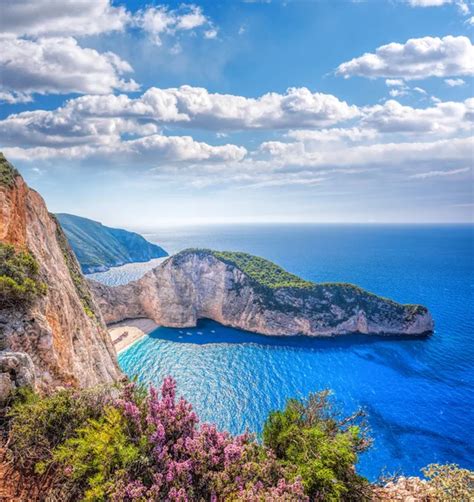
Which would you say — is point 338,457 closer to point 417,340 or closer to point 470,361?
point 470,361

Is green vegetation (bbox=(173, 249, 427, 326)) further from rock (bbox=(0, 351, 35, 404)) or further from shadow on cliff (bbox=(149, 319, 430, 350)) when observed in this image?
rock (bbox=(0, 351, 35, 404))

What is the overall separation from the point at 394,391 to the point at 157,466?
153 feet

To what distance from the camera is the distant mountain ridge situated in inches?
5492

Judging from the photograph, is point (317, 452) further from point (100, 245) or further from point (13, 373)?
point (100, 245)

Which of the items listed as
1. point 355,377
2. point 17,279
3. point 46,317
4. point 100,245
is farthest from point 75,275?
point 100,245

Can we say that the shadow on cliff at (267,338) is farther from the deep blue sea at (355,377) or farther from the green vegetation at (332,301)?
the green vegetation at (332,301)

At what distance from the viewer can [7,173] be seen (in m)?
24.3

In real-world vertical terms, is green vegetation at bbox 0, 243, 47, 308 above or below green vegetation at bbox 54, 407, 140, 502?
above

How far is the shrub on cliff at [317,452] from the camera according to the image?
9219mm

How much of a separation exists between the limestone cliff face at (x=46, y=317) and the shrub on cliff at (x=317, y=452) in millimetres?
10341

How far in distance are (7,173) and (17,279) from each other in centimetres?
1327

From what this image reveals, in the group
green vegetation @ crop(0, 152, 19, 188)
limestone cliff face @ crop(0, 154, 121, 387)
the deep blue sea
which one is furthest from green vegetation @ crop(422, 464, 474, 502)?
green vegetation @ crop(0, 152, 19, 188)

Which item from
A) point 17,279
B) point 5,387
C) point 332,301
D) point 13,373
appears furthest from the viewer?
A: point 332,301

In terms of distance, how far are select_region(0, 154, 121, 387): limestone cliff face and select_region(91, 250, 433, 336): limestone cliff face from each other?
1394 inches
